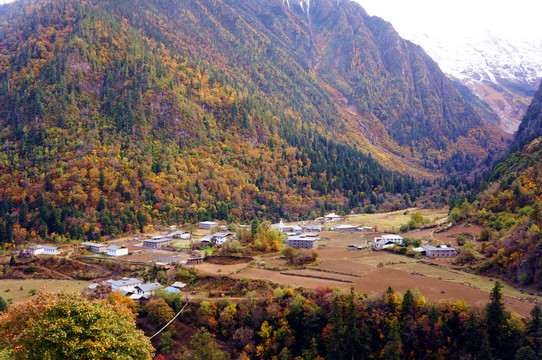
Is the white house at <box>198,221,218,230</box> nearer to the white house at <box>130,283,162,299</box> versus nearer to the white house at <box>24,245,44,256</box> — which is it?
the white house at <box>24,245,44,256</box>

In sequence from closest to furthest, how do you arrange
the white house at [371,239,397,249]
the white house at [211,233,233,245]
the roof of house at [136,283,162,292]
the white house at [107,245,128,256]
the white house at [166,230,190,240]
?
the roof of house at [136,283,162,292]
the white house at [371,239,397,249]
the white house at [107,245,128,256]
the white house at [211,233,233,245]
the white house at [166,230,190,240]

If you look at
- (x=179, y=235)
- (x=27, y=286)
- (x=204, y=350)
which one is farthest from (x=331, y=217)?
(x=204, y=350)

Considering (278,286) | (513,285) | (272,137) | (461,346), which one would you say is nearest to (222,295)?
(278,286)

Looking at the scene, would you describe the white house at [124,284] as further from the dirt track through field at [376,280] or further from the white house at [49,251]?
the white house at [49,251]

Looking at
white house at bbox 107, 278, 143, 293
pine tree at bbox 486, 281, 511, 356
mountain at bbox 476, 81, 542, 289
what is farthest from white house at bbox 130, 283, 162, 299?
mountain at bbox 476, 81, 542, 289

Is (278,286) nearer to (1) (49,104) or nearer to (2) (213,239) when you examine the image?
(2) (213,239)

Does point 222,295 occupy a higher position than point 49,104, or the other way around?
point 49,104

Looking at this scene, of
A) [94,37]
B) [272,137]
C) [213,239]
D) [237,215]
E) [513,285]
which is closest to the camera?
[513,285]
